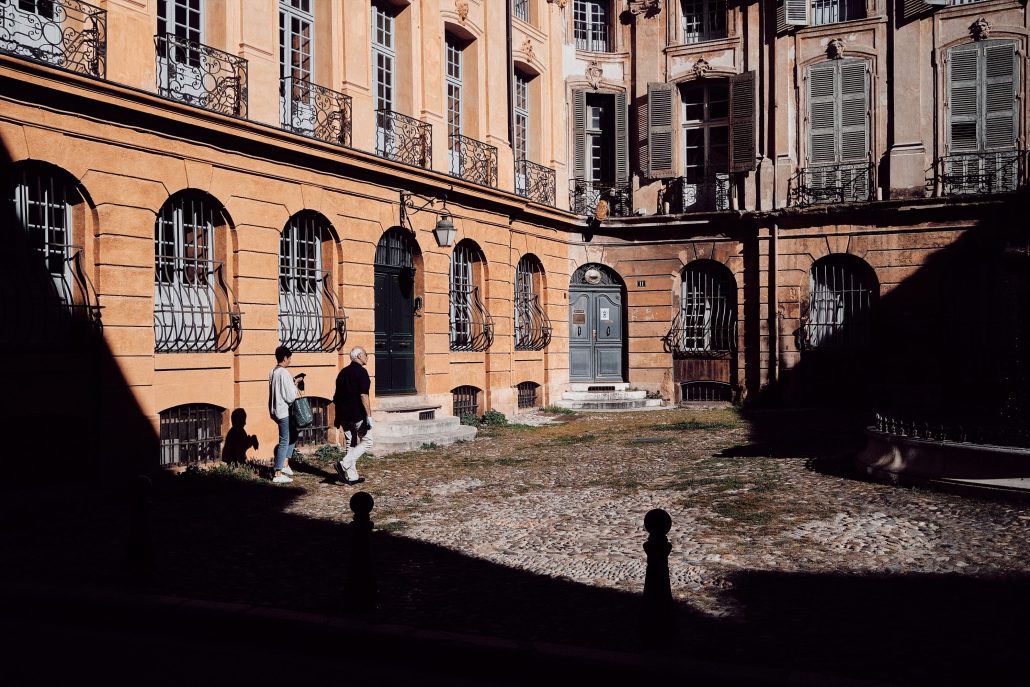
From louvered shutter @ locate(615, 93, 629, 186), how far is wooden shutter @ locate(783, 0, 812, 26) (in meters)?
4.20

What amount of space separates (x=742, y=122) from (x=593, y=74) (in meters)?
3.88

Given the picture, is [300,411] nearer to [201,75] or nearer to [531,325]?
[201,75]

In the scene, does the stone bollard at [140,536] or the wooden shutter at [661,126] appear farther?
the wooden shutter at [661,126]

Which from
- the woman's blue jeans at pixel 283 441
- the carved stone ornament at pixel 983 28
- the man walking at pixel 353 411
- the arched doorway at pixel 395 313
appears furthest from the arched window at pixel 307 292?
the carved stone ornament at pixel 983 28

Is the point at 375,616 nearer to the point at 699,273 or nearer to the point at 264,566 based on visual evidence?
the point at 264,566

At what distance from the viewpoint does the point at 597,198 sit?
23.9 metres

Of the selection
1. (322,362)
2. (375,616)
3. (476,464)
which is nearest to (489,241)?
(322,362)

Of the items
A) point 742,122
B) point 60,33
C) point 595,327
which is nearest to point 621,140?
point 742,122

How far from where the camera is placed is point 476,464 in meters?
13.3

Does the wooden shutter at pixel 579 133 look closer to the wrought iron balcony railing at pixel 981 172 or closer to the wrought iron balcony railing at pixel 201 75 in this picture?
the wrought iron balcony railing at pixel 981 172

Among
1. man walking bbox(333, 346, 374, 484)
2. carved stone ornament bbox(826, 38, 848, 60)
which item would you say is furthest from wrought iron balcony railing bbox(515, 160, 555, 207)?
man walking bbox(333, 346, 374, 484)

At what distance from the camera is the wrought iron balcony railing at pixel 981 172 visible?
20.2 metres

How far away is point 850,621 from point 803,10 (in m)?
19.1

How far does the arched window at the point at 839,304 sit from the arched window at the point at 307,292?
37.1ft
